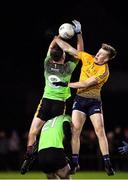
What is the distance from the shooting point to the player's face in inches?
563

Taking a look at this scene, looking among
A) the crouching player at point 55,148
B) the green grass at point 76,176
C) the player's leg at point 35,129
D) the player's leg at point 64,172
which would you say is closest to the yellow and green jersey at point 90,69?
the player's leg at point 35,129

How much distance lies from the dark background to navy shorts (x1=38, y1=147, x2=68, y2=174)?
1368cm

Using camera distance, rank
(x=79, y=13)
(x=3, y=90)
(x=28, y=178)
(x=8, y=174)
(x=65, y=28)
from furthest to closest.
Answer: (x=79, y=13) → (x=3, y=90) → (x=8, y=174) → (x=28, y=178) → (x=65, y=28)

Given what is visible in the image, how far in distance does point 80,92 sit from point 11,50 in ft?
43.0

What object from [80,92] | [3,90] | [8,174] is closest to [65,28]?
[80,92]

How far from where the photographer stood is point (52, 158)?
1155cm

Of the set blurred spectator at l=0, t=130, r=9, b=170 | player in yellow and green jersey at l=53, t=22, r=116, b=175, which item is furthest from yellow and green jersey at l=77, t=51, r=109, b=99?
blurred spectator at l=0, t=130, r=9, b=170

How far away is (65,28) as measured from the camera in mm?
14125

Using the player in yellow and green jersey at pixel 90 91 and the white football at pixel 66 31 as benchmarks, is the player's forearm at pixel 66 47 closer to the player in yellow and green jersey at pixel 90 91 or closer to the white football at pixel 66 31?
the player in yellow and green jersey at pixel 90 91

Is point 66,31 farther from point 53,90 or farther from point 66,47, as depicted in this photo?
point 53,90

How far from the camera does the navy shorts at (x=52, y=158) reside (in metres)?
11.6

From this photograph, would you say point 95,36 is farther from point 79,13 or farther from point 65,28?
point 65,28

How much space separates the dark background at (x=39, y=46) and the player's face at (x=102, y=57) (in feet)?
35.4

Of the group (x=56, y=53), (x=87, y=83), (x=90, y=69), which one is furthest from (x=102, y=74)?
(x=56, y=53)
